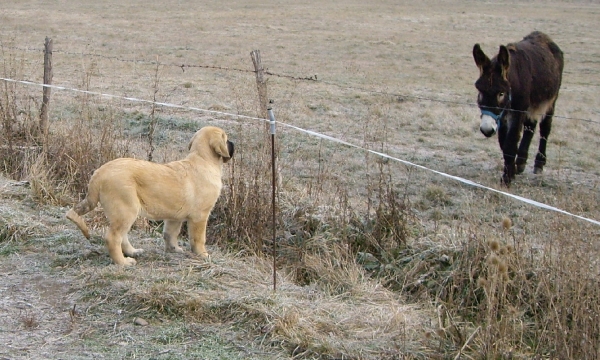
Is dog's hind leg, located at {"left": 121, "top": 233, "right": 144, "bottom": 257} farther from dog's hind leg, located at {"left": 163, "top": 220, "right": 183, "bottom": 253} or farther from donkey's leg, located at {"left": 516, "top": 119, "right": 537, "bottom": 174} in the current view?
donkey's leg, located at {"left": 516, "top": 119, "right": 537, "bottom": 174}

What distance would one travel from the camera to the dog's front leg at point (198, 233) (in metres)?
5.87

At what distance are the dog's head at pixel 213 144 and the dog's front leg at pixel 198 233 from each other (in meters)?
0.48

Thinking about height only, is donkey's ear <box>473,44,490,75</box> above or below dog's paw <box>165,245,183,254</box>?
above

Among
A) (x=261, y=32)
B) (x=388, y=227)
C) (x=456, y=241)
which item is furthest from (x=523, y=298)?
(x=261, y=32)

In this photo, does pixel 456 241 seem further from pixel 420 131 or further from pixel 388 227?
pixel 420 131

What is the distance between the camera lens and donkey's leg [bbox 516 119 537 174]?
10.7 metres

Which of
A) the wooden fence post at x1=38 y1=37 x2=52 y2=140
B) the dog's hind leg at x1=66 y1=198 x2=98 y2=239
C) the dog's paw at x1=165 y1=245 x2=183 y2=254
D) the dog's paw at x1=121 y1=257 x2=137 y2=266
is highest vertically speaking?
the wooden fence post at x1=38 y1=37 x2=52 y2=140

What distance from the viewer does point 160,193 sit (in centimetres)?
554

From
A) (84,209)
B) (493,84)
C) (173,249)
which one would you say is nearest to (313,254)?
(173,249)

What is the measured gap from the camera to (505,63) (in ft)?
31.2

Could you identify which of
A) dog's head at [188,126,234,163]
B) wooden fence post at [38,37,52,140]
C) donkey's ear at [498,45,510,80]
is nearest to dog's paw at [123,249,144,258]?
dog's head at [188,126,234,163]

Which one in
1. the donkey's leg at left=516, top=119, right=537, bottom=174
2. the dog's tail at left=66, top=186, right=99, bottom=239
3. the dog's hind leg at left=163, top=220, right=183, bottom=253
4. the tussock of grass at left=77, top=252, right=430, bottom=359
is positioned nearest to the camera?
the tussock of grass at left=77, top=252, right=430, bottom=359

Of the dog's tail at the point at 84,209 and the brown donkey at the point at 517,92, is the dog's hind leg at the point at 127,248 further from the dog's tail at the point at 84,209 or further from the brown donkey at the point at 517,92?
the brown donkey at the point at 517,92

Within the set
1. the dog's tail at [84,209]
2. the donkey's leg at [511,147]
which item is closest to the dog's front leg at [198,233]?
the dog's tail at [84,209]
